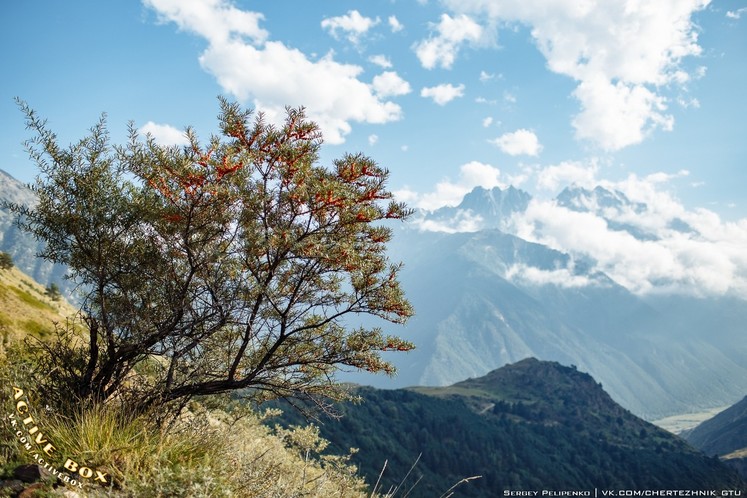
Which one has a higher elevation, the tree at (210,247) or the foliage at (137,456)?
the tree at (210,247)

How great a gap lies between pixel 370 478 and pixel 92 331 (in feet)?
597

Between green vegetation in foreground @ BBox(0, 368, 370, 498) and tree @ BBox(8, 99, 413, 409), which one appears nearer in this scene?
green vegetation in foreground @ BBox(0, 368, 370, 498)

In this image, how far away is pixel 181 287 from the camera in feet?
37.0

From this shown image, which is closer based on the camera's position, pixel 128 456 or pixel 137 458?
pixel 128 456

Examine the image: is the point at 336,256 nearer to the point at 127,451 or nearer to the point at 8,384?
the point at 127,451

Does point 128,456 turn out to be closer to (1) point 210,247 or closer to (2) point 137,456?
(2) point 137,456

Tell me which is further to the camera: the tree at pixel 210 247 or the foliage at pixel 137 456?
the tree at pixel 210 247

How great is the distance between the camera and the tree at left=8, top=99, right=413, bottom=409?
10055 mm

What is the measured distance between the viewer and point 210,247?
10.8m

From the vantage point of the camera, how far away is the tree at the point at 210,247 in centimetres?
1005

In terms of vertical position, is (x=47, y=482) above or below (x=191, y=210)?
below

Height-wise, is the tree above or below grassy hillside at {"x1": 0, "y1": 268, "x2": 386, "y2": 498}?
above

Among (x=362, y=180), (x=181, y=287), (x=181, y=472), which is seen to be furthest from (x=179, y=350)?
(x=362, y=180)

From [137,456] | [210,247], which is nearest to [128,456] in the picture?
[137,456]
